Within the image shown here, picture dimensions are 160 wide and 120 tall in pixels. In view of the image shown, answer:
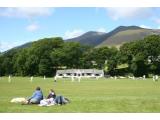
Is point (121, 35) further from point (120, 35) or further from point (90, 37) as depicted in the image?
point (90, 37)

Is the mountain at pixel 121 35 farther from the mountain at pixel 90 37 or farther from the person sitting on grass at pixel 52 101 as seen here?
the person sitting on grass at pixel 52 101

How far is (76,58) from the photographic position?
48812 mm

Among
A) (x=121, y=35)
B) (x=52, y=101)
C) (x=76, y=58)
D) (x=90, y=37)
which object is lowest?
(x=52, y=101)

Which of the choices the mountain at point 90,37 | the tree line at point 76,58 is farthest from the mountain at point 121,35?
the tree line at point 76,58

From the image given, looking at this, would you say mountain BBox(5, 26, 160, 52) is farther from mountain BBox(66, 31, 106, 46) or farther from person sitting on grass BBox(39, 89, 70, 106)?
person sitting on grass BBox(39, 89, 70, 106)

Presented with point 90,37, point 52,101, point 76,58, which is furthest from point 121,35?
point 52,101

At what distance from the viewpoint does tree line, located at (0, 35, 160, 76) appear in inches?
1766

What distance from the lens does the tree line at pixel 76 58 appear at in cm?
4484

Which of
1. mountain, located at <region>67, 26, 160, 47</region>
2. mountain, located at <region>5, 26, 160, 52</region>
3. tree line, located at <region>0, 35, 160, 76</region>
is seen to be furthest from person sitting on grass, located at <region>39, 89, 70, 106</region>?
mountain, located at <region>67, 26, 160, 47</region>

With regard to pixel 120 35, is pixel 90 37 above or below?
above

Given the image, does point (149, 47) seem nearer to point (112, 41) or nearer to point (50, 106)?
point (112, 41)

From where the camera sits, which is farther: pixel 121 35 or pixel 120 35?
pixel 120 35
